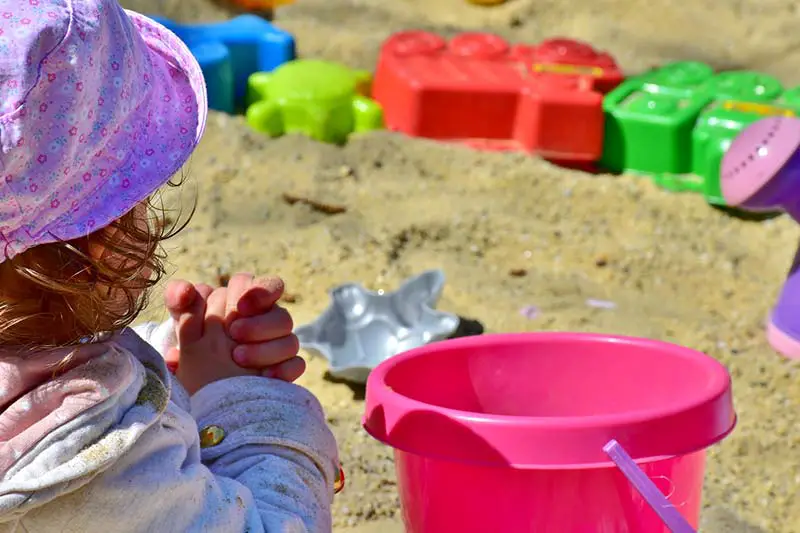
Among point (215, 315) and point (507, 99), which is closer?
point (215, 315)

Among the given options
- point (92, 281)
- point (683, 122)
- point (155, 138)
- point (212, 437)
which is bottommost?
point (683, 122)

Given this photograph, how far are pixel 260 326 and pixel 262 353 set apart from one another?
0.10ft

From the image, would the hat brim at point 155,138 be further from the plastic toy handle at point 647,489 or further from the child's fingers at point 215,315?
the plastic toy handle at point 647,489

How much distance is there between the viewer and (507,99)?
3.28 m

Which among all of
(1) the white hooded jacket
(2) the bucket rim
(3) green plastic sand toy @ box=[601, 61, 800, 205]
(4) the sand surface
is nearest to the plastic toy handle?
(2) the bucket rim

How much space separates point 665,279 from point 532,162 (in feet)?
2.27

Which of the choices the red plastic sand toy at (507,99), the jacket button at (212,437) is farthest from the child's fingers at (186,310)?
the red plastic sand toy at (507,99)

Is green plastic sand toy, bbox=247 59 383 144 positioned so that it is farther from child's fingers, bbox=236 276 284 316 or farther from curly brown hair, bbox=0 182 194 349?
curly brown hair, bbox=0 182 194 349

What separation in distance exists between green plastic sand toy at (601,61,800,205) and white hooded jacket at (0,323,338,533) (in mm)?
2144

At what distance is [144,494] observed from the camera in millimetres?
995

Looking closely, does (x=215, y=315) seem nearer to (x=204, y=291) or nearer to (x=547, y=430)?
(x=204, y=291)

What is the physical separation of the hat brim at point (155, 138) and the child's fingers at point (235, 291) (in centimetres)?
26

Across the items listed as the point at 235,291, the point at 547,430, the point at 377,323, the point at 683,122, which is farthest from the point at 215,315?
the point at 683,122

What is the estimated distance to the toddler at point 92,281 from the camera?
2.92ft
